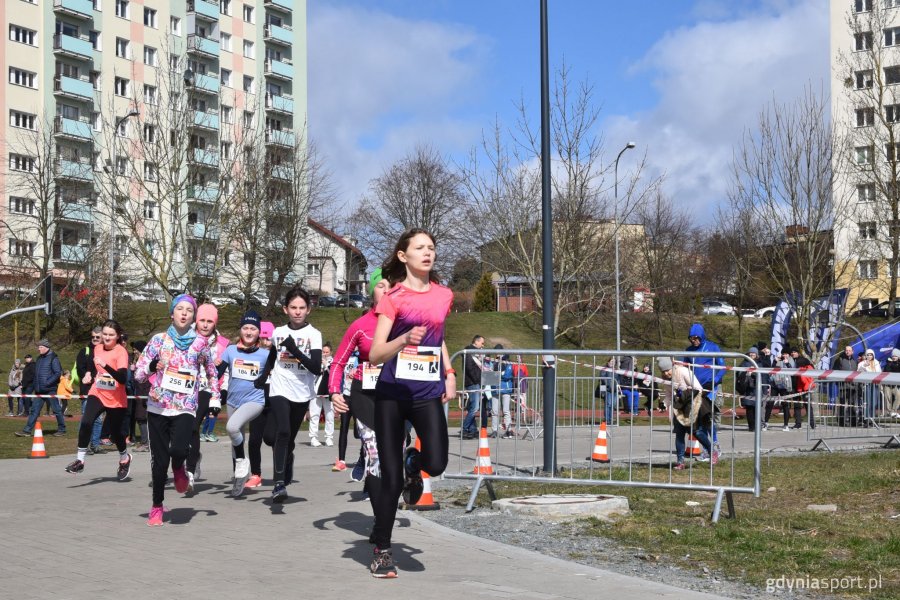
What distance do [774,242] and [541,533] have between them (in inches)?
1229

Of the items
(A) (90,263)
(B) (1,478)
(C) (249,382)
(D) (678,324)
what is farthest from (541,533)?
(D) (678,324)

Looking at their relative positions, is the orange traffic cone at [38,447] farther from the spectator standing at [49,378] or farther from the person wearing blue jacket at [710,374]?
the person wearing blue jacket at [710,374]

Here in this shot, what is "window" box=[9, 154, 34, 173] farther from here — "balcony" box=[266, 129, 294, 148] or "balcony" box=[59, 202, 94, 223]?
"balcony" box=[266, 129, 294, 148]

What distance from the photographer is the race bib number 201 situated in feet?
21.6

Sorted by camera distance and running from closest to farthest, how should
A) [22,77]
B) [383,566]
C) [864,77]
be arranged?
[383,566] → [864,77] → [22,77]

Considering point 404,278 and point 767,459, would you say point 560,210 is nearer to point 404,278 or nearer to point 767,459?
point 767,459

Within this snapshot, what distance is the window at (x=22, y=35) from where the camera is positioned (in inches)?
2493

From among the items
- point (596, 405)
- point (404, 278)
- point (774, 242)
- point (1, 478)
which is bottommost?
point (1, 478)

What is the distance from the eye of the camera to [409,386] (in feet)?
21.6

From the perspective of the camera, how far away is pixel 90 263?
170 ft

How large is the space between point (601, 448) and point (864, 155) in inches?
1485

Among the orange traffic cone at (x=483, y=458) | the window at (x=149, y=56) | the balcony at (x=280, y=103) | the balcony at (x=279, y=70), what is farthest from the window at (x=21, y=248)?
the orange traffic cone at (x=483, y=458)

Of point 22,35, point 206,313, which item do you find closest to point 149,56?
point 22,35

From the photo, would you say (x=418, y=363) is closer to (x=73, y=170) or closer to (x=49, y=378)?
(x=49, y=378)
